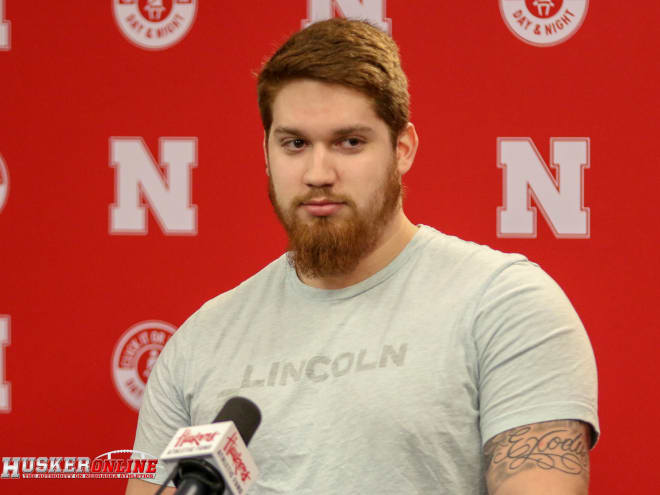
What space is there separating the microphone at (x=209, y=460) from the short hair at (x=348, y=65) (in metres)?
0.70

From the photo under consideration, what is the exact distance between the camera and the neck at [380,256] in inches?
57.9

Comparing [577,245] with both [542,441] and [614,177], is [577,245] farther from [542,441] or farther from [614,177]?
[542,441]

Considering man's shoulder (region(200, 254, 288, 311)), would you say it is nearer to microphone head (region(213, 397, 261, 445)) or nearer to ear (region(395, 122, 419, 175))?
ear (region(395, 122, 419, 175))

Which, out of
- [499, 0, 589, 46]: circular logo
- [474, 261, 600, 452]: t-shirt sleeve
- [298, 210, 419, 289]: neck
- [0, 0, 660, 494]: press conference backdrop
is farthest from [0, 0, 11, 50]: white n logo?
[474, 261, 600, 452]: t-shirt sleeve

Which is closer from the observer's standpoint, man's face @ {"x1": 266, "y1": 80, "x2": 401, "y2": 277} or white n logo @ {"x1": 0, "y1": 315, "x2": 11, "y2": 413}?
man's face @ {"x1": 266, "y1": 80, "x2": 401, "y2": 277}

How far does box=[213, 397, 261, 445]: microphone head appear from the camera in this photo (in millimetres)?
948

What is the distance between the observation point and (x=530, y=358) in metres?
1.24

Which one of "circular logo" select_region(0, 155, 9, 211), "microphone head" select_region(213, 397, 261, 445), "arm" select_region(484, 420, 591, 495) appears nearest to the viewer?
"microphone head" select_region(213, 397, 261, 445)

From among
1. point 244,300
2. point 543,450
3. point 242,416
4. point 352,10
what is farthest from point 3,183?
point 543,450

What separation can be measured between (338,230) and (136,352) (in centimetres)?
76

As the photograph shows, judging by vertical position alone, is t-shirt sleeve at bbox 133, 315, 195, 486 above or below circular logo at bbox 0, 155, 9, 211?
below

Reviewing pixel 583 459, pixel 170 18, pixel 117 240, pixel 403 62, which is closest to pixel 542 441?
pixel 583 459

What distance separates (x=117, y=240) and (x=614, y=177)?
1109 millimetres

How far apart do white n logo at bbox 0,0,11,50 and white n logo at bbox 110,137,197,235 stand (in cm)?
33
